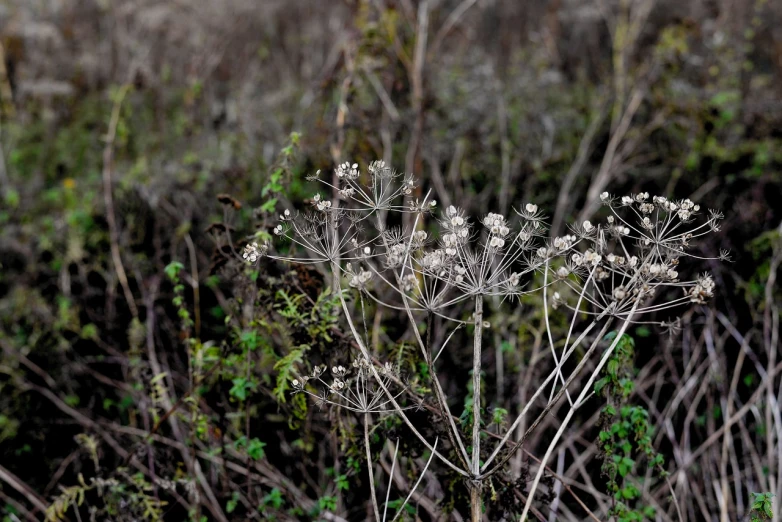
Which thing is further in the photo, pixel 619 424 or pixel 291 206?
pixel 291 206

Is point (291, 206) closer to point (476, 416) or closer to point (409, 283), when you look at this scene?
point (409, 283)

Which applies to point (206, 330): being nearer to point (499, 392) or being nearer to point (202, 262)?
point (202, 262)

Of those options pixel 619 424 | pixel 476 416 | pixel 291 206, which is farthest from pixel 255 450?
pixel 291 206

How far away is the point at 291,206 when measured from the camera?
4.22 m

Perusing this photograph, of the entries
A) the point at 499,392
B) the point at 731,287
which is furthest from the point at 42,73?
the point at 731,287

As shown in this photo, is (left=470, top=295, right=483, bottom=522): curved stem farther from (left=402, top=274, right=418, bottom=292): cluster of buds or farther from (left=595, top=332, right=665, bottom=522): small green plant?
(left=595, top=332, right=665, bottom=522): small green plant

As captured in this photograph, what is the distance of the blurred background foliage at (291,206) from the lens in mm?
2766

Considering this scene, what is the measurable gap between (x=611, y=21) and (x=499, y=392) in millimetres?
4463

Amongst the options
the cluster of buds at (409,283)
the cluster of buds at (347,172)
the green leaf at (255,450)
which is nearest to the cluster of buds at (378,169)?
the cluster of buds at (347,172)

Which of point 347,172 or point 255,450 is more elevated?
point 347,172

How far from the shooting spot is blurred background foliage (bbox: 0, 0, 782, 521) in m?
2.77

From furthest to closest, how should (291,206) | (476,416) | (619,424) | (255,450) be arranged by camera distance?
(291,206), (255,450), (619,424), (476,416)

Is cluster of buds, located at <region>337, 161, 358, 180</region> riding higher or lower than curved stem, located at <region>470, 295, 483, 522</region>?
higher

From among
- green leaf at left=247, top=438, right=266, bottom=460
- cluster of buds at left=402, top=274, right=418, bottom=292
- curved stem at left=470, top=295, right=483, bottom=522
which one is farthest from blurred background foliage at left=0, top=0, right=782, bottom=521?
cluster of buds at left=402, top=274, right=418, bottom=292
